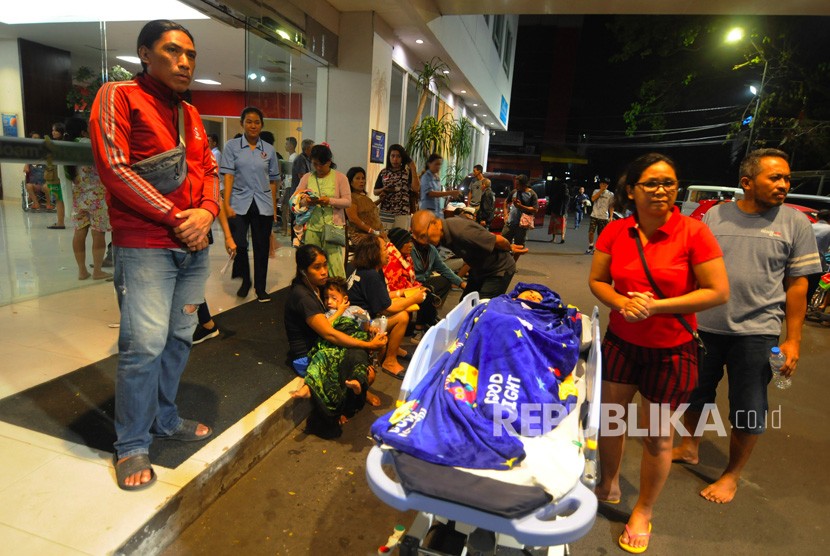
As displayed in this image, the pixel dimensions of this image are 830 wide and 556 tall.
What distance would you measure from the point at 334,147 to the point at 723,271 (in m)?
7.06

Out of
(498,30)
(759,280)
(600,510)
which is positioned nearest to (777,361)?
(759,280)

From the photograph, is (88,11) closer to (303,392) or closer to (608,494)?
(303,392)

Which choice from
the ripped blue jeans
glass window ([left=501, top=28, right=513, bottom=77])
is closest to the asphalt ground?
the ripped blue jeans

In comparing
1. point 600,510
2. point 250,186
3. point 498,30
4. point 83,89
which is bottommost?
point 600,510

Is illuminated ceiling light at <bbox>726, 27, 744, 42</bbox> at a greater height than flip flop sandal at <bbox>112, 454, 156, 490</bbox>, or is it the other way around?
illuminated ceiling light at <bbox>726, 27, 744, 42</bbox>

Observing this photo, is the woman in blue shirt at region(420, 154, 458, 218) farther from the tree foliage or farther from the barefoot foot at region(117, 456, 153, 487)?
the tree foliage

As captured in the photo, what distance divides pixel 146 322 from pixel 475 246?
9.16 ft

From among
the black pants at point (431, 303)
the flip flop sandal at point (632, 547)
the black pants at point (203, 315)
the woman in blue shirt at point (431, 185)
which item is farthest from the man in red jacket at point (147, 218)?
the woman in blue shirt at point (431, 185)

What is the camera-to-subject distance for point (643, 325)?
2262 millimetres

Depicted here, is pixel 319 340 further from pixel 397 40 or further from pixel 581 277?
pixel 397 40

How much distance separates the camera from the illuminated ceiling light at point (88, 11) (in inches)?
162

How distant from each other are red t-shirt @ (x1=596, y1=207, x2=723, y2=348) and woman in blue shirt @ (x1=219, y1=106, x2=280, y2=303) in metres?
3.66

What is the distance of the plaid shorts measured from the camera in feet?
7.38

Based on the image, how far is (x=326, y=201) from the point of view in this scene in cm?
496
